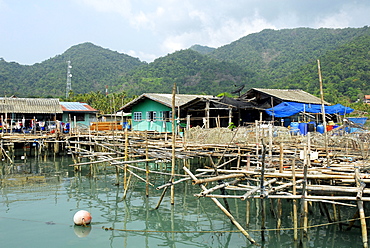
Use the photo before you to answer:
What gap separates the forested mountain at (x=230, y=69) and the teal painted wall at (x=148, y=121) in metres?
15.3

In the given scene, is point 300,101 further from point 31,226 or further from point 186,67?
point 186,67

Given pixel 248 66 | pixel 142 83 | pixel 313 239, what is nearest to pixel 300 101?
pixel 313 239

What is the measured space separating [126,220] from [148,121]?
614 inches

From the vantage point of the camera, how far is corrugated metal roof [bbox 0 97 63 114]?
25.4 m

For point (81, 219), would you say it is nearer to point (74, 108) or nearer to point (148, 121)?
point (148, 121)

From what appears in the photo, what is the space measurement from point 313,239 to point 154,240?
379cm

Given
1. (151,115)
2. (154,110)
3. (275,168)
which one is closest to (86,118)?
(151,115)

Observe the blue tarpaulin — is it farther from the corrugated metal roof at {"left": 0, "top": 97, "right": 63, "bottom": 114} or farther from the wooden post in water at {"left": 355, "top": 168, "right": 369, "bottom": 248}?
the corrugated metal roof at {"left": 0, "top": 97, "right": 63, "bottom": 114}

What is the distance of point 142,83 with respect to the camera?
→ 4834 cm

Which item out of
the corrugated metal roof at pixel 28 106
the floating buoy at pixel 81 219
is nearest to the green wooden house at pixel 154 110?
the corrugated metal roof at pixel 28 106

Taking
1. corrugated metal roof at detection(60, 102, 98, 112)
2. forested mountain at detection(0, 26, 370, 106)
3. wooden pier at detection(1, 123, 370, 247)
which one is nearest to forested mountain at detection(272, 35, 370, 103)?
forested mountain at detection(0, 26, 370, 106)

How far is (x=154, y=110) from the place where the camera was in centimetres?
2453

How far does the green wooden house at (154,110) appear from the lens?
23.0 meters

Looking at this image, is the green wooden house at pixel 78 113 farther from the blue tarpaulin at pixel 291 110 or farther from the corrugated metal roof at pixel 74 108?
the blue tarpaulin at pixel 291 110
